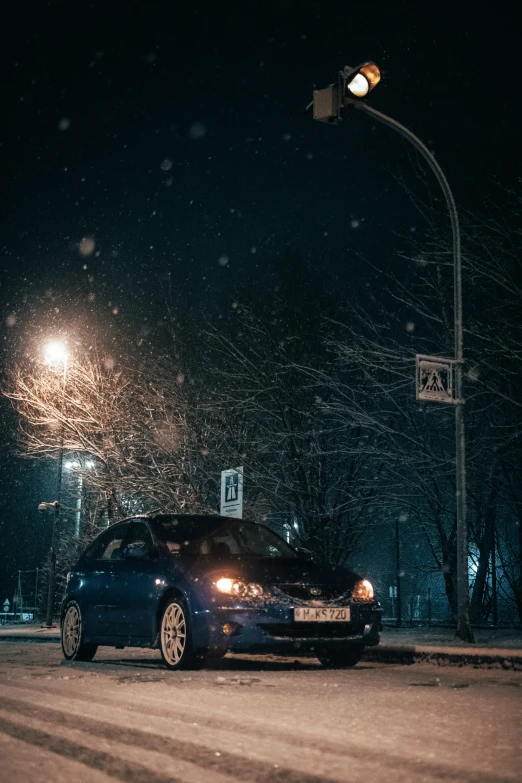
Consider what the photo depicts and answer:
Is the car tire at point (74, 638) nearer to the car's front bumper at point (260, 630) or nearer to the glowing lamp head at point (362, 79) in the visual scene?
the car's front bumper at point (260, 630)

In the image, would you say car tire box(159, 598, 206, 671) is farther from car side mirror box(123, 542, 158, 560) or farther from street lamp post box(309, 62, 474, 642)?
street lamp post box(309, 62, 474, 642)

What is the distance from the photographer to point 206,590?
359 inches

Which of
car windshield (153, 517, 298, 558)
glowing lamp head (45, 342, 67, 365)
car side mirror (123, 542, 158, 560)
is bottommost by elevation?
car side mirror (123, 542, 158, 560)

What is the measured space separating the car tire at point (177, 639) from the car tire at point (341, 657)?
57.1 inches

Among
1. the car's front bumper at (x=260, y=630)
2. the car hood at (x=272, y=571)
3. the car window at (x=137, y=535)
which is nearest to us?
the car's front bumper at (x=260, y=630)

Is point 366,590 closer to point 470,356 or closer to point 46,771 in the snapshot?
point 46,771

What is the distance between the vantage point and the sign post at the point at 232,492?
15.4 m

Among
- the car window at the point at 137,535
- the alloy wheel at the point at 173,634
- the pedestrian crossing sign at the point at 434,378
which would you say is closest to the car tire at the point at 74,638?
the car window at the point at 137,535

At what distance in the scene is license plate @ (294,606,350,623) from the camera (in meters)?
9.17

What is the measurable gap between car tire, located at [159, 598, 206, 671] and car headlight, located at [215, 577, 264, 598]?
422mm

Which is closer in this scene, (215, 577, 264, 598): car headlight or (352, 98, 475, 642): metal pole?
(215, 577, 264, 598): car headlight

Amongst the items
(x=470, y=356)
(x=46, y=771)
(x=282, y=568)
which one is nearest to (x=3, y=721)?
(x=46, y=771)

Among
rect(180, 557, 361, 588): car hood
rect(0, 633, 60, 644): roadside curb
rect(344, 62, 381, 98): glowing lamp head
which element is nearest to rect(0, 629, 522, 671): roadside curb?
rect(180, 557, 361, 588): car hood

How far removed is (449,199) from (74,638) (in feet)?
25.1
